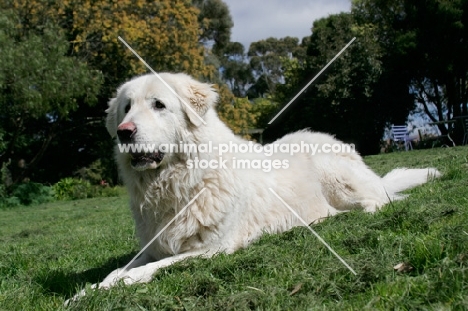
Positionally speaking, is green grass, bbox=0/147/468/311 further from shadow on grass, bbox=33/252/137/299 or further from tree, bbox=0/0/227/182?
tree, bbox=0/0/227/182

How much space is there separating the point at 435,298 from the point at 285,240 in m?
1.75

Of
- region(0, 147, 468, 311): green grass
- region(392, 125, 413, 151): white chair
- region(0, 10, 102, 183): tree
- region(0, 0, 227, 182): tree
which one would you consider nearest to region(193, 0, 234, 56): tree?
region(0, 0, 227, 182): tree

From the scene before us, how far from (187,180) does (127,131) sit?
636 millimetres

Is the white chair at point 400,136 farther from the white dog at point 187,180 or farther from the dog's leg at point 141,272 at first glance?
the dog's leg at point 141,272

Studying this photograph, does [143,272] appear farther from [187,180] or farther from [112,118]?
[112,118]

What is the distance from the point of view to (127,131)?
3514mm

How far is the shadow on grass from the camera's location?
317 cm

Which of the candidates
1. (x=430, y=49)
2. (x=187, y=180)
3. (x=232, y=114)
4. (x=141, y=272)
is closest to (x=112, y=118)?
(x=187, y=180)

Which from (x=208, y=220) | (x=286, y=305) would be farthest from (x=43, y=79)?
(x=286, y=305)

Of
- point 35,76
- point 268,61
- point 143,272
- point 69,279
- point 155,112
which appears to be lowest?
point 69,279

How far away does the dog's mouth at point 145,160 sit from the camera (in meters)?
3.71

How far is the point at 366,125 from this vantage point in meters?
28.6

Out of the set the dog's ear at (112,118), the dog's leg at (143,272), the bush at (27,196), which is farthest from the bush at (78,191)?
the dog's leg at (143,272)

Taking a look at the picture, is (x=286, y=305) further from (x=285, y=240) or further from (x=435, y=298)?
(x=285, y=240)
